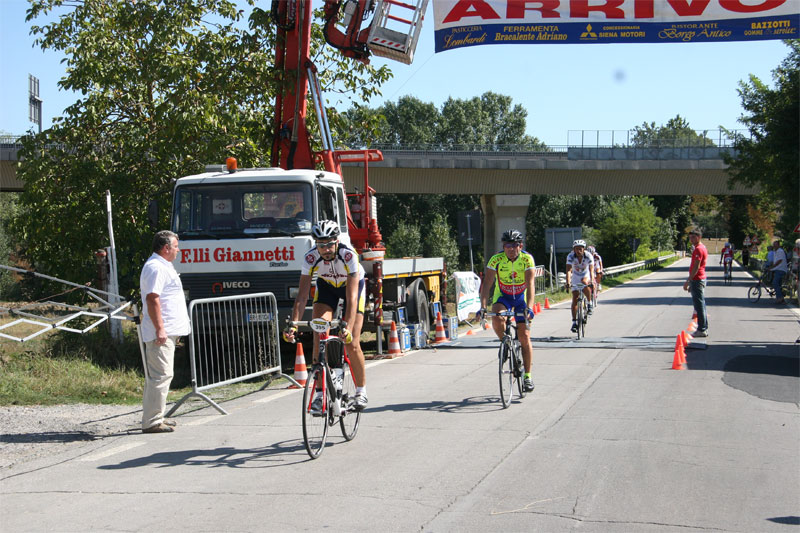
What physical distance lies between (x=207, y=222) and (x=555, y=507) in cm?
829

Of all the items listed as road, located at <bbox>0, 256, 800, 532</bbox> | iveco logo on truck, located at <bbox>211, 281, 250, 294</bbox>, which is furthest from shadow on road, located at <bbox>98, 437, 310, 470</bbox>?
iveco logo on truck, located at <bbox>211, 281, 250, 294</bbox>

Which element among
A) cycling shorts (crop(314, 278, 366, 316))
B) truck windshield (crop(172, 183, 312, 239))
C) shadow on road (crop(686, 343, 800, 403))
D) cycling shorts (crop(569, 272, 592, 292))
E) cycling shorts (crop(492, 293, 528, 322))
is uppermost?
truck windshield (crop(172, 183, 312, 239))

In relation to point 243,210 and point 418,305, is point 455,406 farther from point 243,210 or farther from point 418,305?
point 418,305

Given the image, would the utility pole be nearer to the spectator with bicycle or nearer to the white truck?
the white truck

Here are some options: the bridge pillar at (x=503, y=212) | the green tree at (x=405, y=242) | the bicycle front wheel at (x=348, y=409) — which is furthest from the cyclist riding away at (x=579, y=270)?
the green tree at (x=405, y=242)

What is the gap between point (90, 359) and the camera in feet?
39.7

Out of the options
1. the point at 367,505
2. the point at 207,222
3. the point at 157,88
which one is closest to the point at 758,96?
the point at 157,88

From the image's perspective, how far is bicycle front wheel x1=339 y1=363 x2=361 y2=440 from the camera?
7.18 meters

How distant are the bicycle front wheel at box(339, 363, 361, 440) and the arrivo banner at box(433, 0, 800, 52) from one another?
9.24m

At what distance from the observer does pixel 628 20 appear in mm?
14805

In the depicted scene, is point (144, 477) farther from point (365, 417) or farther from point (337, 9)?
point (337, 9)

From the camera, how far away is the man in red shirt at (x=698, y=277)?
14.6 meters

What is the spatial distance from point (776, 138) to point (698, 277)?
2027 cm

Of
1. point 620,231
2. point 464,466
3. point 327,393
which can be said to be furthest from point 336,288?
point 620,231
